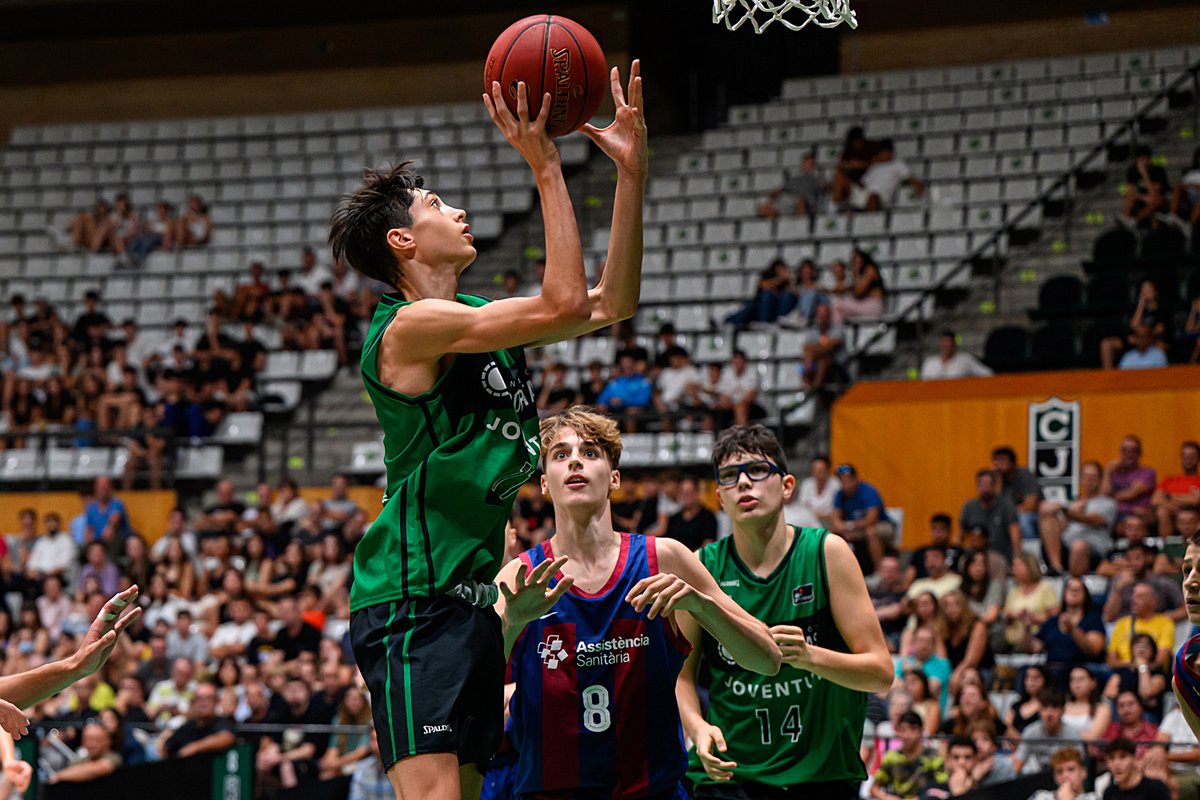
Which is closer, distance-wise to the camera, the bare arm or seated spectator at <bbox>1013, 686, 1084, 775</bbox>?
the bare arm

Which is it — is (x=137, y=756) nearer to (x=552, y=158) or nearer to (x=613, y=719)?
(x=613, y=719)

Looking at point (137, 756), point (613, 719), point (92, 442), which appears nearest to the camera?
point (613, 719)

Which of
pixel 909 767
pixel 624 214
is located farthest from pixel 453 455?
pixel 909 767

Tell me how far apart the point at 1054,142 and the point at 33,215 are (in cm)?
1320

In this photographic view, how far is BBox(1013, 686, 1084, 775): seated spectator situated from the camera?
350 inches

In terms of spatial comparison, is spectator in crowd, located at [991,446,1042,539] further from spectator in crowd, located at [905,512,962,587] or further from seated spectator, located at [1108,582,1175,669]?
seated spectator, located at [1108,582,1175,669]

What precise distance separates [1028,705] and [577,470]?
17.6ft

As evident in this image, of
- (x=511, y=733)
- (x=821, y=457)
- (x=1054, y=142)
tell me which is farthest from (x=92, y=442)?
(x=511, y=733)

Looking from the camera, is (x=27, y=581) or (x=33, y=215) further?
(x=33, y=215)

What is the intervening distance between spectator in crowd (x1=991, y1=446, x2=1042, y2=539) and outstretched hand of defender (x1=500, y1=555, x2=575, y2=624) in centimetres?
811

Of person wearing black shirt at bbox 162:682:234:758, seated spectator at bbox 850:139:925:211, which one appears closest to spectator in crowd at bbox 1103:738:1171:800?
person wearing black shirt at bbox 162:682:234:758

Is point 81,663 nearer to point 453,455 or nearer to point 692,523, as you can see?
point 453,455

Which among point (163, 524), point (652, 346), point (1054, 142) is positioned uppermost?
point (1054, 142)

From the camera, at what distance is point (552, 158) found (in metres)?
4.04
